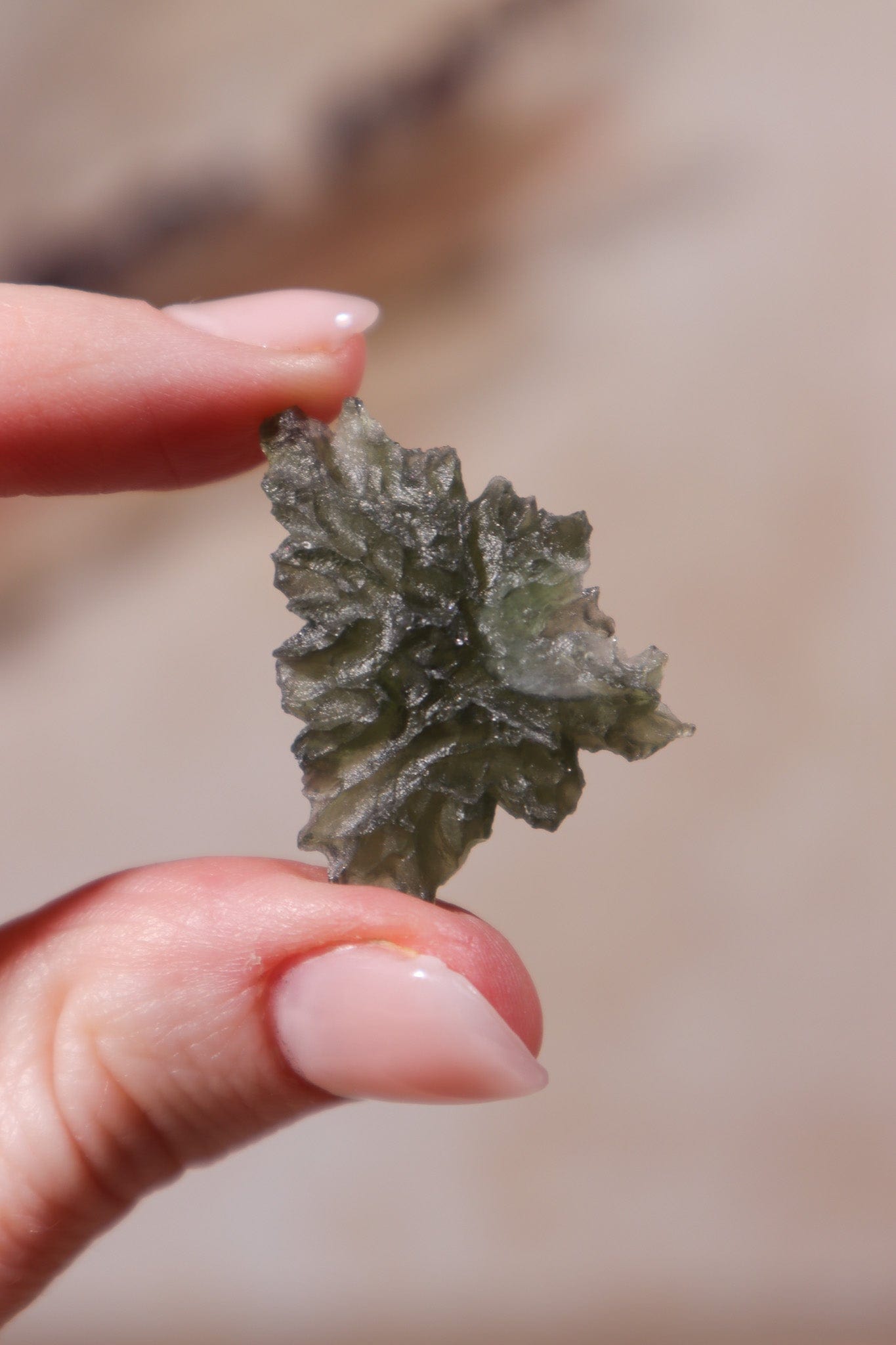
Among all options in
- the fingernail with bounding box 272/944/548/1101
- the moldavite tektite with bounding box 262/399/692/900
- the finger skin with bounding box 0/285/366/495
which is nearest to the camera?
the fingernail with bounding box 272/944/548/1101

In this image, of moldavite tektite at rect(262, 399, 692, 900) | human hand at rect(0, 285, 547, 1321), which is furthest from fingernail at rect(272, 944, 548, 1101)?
moldavite tektite at rect(262, 399, 692, 900)

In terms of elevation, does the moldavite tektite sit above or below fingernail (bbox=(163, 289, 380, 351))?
below

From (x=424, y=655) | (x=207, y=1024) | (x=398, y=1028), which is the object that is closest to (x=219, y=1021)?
(x=207, y=1024)

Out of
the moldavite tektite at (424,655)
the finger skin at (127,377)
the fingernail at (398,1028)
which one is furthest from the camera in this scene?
the finger skin at (127,377)

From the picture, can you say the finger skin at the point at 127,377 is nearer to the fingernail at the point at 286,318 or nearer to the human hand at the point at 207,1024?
the fingernail at the point at 286,318

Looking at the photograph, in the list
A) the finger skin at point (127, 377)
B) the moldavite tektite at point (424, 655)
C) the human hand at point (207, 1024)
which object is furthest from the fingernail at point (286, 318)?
the human hand at point (207, 1024)

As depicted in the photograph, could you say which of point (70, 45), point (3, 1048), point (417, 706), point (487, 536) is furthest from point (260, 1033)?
point (70, 45)

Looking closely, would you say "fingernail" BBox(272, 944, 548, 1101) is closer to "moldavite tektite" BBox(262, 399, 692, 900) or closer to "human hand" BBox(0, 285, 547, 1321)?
"human hand" BBox(0, 285, 547, 1321)
